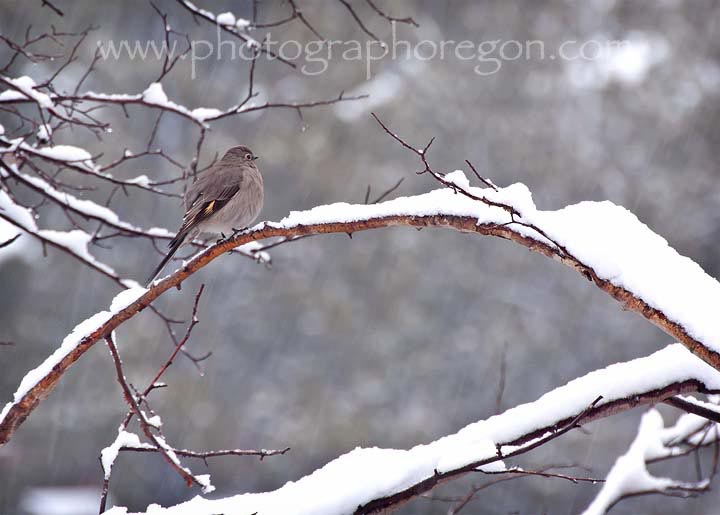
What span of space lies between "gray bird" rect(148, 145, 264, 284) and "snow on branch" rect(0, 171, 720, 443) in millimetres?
1634

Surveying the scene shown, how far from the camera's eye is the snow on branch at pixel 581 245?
147cm

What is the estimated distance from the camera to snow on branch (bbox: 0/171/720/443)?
147 cm

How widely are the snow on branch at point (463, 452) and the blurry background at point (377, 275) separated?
7638mm

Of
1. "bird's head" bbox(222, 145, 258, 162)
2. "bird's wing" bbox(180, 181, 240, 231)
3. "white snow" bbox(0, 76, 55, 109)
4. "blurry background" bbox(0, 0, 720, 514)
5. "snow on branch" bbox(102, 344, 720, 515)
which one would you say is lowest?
"snow on branch" bbox(102, 344, 720, 515)

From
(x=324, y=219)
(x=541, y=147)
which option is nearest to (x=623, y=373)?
(x=324, y=219)

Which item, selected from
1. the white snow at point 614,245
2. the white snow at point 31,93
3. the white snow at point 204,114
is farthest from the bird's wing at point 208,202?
the white snow at point 614,245

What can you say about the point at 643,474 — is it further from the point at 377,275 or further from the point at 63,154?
the point at 377,275

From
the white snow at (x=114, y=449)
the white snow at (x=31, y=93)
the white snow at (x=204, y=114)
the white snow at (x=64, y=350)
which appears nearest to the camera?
the white snow at (x=114, y=449)

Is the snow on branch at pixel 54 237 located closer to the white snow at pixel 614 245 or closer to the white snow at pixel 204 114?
the white snow at pixel 204 114

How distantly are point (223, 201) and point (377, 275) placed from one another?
6.50m

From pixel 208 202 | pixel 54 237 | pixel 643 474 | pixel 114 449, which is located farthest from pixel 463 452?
pixel 208 202

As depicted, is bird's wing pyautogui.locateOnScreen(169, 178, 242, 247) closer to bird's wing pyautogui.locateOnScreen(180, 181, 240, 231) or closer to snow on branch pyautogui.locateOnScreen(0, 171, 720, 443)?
bird's wing pyautogui.locateOnScreen(180, 181, 240, 231)

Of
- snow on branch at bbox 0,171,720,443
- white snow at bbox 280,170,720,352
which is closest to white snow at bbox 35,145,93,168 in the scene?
snow on branch at bbox 0,171,720,443

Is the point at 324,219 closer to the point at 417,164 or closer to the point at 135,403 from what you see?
the point at 135,403
